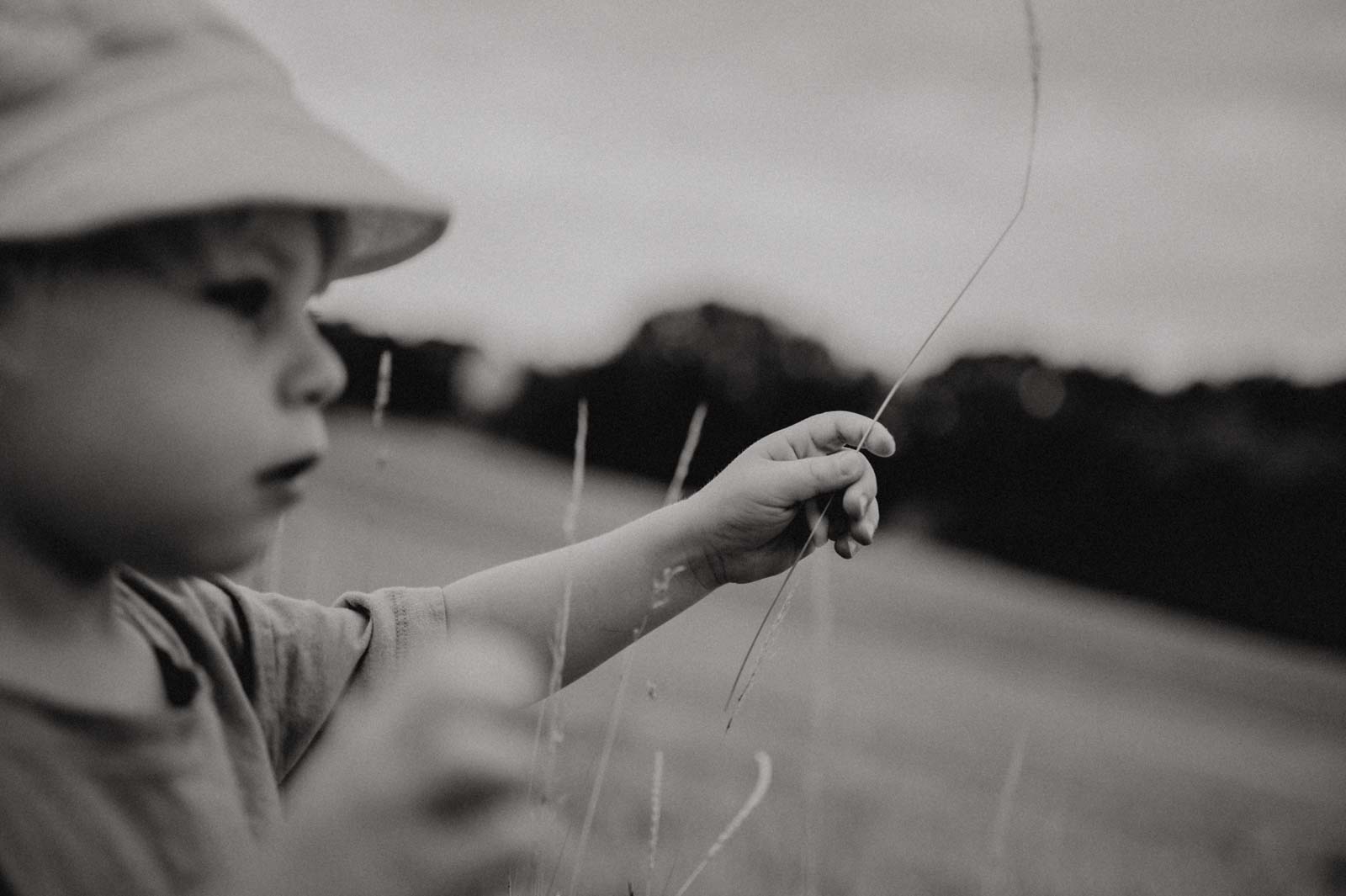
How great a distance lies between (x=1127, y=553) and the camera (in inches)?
1020

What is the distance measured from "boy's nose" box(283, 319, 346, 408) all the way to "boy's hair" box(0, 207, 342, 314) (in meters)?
0.10

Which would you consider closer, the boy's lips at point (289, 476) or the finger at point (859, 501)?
the boy's lips at point (289, 476)

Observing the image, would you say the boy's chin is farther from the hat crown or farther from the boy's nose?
the hat crown

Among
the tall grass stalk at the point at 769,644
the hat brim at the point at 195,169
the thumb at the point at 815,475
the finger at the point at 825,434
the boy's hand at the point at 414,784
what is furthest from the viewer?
the finger at the point at 825,434

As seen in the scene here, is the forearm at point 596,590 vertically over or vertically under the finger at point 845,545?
Answer: under

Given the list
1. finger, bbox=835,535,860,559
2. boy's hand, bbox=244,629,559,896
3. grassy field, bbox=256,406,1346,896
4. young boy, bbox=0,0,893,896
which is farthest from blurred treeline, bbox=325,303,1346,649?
boy's hand, bbox=244,629,559,896

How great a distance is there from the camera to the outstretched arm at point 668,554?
1.38 metres

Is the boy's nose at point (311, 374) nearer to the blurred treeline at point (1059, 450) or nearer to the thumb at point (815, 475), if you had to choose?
the thumb at point (815, 475)

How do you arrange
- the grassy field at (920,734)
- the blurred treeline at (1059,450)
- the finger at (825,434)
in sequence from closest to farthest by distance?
the finger at (825,434) → the grassy field at (920,734) → the blurred treeline at (1059,450)

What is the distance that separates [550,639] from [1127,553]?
1056 inches

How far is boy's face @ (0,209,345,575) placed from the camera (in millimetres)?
812

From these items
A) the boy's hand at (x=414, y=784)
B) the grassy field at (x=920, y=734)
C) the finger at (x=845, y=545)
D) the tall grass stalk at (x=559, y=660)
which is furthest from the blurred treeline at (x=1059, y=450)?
the boy's hand at (x=414, y=784)

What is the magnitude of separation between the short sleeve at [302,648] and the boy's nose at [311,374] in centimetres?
39

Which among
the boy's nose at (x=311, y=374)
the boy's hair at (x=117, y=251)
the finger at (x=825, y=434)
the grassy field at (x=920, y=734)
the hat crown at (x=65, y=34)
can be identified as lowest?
the grassy field at (x=920, y=734)
